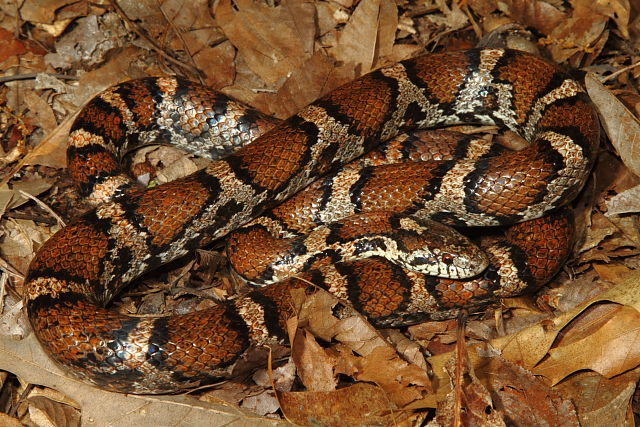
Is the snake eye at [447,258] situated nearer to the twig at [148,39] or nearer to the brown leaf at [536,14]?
the brown leaf at [536,14]

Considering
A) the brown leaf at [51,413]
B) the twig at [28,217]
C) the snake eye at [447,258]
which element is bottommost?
the brown leaf at [51,413]

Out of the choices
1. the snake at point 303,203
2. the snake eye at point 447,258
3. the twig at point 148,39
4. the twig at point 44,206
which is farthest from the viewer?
the twig at point 148,39

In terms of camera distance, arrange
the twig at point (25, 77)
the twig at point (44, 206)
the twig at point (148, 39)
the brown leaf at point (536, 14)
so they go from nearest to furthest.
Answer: the twig at point (44, 206), the twig at point (25, 77), the twig at point (148, 39), the brown leaf at point (536, 14)

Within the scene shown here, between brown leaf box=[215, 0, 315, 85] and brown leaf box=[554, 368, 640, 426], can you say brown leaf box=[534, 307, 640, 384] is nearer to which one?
brown leaf box=[554, 368, 640, 426]

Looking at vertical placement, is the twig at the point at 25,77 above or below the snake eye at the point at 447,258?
above

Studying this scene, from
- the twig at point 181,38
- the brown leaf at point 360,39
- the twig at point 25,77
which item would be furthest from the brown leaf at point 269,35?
the twig at point 25,77

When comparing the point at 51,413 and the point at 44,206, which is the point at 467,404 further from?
the point at 44,206

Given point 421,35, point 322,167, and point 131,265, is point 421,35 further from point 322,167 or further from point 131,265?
point 131,265
